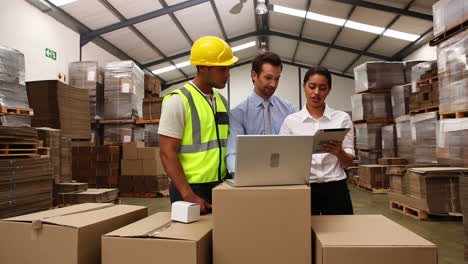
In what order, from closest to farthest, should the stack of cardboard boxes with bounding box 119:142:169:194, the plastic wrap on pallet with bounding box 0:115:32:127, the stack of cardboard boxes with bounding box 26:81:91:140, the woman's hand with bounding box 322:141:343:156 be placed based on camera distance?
the woman's hand with bounding box 322:141:343:156 < the plastic wrap on pallet with bounding box 0:115:32:127 < the stack of cardboard boxes with bounding box 26:81:91:140 < the stack of cardboard boxes with bounding box 119:142:169:194

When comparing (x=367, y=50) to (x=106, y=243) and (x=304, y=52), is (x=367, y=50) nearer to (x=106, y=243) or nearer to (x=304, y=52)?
(x=304, y=52)

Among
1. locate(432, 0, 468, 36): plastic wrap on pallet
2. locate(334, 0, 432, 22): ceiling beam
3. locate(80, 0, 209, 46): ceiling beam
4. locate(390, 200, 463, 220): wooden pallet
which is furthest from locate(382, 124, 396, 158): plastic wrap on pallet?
locate(80, 0, 209, 46): ceiling beam

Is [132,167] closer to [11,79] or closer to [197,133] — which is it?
[11,79]

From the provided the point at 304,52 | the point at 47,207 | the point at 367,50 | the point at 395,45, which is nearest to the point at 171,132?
the point at 47,207

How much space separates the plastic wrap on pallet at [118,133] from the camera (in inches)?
341

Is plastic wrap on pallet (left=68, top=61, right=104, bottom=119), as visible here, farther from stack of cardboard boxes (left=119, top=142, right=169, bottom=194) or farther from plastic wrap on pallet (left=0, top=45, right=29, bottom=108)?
plastic wrap on pallet (left=0, top=45, right=29, bottom=108)

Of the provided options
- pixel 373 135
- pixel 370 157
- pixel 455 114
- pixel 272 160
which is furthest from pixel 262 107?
pixel 370 157

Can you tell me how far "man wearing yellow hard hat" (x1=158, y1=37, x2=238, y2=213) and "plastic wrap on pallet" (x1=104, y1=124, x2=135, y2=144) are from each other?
682 cm

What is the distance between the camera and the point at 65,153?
18.3 ft

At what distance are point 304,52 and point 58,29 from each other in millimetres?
9631

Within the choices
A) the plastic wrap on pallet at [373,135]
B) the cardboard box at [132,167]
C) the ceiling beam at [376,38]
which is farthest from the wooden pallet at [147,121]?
the ceiling beam at [376,38]

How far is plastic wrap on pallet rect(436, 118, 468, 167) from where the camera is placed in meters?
4.84

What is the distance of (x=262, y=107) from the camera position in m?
2.46

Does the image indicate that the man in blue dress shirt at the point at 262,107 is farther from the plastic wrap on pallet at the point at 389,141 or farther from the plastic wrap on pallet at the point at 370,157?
the plastic wrap on pallet at the point at 370,157
